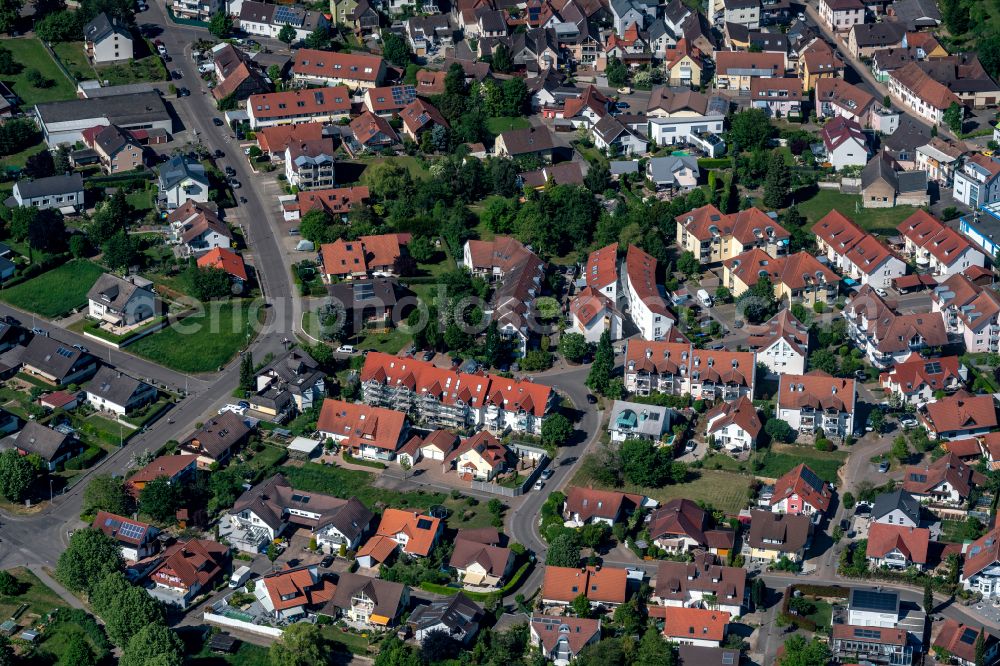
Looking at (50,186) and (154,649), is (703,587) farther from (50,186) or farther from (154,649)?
(50,186)

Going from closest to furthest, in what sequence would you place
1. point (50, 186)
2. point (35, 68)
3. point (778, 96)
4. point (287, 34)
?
point (50, 186)
point (778, 96)
point (35, 68)
point (287, 34)

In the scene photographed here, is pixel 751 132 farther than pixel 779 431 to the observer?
Yes

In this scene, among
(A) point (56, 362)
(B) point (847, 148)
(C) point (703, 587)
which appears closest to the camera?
(C) point (703, 587)

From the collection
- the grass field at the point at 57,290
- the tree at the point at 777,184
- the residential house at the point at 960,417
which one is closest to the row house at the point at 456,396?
the residential house at the point at 960,417

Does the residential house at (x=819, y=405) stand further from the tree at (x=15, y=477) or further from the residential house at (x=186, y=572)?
the tree at (x=15, y=477)

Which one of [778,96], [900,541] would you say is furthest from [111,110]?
[900,541]

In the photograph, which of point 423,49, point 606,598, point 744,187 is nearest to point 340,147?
point 423,49

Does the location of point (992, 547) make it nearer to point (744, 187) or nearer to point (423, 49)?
point (744, 187)
